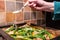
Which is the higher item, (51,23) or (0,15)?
(0,15)

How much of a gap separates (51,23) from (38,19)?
0.19m

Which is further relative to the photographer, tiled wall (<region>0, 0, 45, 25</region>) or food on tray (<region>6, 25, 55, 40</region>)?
tiled wall (<region>0, 0, 45, 25</region>)

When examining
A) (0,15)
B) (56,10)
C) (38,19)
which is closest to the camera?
(56,10)

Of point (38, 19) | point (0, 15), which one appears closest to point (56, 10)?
point (0, 15)

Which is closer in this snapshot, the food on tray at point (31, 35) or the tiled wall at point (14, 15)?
the food on tray at point (31, 35)

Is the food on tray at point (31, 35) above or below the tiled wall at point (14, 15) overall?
below

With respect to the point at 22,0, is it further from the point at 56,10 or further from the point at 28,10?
the point at 56,10

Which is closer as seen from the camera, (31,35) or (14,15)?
(31,35)

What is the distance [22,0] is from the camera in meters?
1.23

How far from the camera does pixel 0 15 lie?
1.10 metres

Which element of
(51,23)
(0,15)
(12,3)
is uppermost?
(12,3)

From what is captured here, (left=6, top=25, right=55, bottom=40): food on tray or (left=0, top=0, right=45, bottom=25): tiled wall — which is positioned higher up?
(left=0, top=0, right=45, bottom=25): tiled wall

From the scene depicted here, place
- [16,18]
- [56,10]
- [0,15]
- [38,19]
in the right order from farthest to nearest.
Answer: [38,19] < [16,18] < [0,15] < [56,10]

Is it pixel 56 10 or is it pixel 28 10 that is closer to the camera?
pixel 56 10
